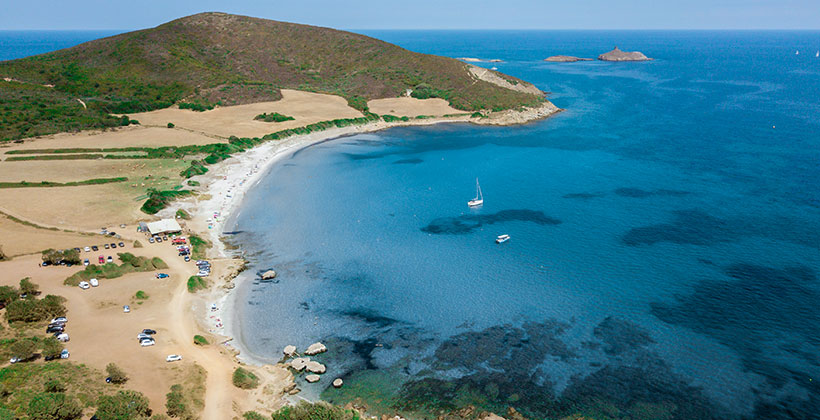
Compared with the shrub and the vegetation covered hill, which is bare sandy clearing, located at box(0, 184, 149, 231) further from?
the shrub

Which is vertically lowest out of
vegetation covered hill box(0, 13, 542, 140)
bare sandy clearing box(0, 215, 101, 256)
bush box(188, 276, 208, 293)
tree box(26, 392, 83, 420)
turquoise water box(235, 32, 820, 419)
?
turquoise water box(235, 32, 820, 419)

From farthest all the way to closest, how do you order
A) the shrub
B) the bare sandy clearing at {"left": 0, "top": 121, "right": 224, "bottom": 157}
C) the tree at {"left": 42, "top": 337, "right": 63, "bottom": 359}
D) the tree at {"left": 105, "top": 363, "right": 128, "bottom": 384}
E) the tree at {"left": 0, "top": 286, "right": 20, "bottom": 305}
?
the shrub
the bare sandy clearing at {"left": 0, "top": 121, "right": 224, "bottom": 157}
the tree at {"left": 0, "top": 286, "right": 20, "bottom": 305}
the tree at {"left": 42, "top": 337, "right": 63, "bottom": 359}
the tree at {"left": 105, "top": 363, "right": 128, "bottom": 384}

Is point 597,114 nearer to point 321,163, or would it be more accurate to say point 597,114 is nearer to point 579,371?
point 321,163

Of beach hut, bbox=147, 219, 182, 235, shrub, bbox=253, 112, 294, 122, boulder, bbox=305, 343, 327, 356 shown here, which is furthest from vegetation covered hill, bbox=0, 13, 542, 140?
boulder, bbox=305, 343, 327, 356

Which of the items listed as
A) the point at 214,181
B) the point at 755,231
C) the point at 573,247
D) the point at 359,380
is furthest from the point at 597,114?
the point at 359,380

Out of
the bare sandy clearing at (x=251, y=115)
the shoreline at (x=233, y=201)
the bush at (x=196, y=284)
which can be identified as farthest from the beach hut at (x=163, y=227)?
the bare sandy clearing at (x=251, y=115)

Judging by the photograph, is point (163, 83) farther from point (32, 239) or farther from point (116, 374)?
point (116, 374)

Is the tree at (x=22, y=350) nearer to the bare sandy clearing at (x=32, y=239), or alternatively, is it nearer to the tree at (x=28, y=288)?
the tree at (x=28, y=288)
